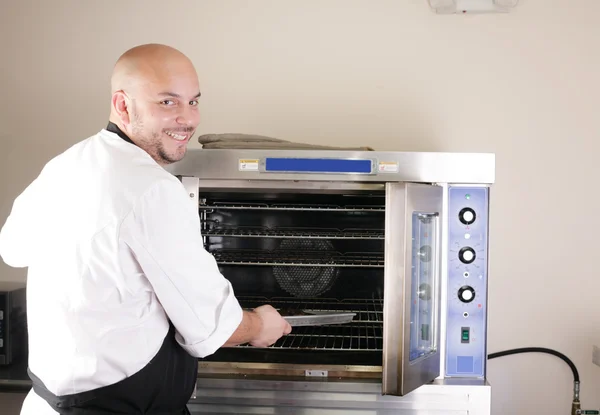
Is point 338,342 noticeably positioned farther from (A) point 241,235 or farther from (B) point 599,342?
(B) point 599,342

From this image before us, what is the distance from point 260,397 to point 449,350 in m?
0.63

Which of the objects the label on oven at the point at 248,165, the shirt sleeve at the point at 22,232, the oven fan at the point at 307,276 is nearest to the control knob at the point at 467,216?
the oven fan at the point at 307,276

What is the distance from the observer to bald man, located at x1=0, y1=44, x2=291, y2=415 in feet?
4.88

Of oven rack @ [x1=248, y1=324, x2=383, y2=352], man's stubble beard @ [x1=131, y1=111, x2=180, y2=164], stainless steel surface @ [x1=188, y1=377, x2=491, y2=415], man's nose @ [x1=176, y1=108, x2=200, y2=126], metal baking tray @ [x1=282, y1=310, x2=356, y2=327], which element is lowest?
stainless steel surface @ [x1=188, y1=377, x2=491, y2=415]

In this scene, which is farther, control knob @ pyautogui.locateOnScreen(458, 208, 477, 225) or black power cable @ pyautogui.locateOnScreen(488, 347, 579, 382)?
black power cable @ pyautogui.locateOnScreen(488, 347, 579, 382)

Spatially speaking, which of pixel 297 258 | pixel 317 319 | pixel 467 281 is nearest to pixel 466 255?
pixel 467 281

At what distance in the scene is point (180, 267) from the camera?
151cm

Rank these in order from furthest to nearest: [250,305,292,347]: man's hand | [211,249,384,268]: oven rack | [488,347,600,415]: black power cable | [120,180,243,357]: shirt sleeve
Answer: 1. [488,347,600,415]: black power cable
2. [211,249,384,268]: oven rack
3. [250,305,292,347]: man's hand
4. [120,180,243,357]: shirt sleeve

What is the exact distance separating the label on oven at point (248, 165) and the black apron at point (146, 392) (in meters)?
0.64

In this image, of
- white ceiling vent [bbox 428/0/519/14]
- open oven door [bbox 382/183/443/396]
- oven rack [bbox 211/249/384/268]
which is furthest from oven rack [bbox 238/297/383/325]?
white ceiling vent [bbox 428/0/519/14]

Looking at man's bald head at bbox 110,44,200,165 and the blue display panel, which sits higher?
man's bald head at bbox 110,44,200,165

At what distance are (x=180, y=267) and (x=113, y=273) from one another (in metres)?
0.15

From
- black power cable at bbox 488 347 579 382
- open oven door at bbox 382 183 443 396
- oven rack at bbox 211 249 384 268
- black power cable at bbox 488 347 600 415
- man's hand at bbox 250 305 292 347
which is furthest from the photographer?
black power cable at bbox 488 347 579 382

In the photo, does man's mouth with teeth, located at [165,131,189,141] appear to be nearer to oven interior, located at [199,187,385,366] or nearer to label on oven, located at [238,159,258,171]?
label on oven, located at [238,159,258,171]
